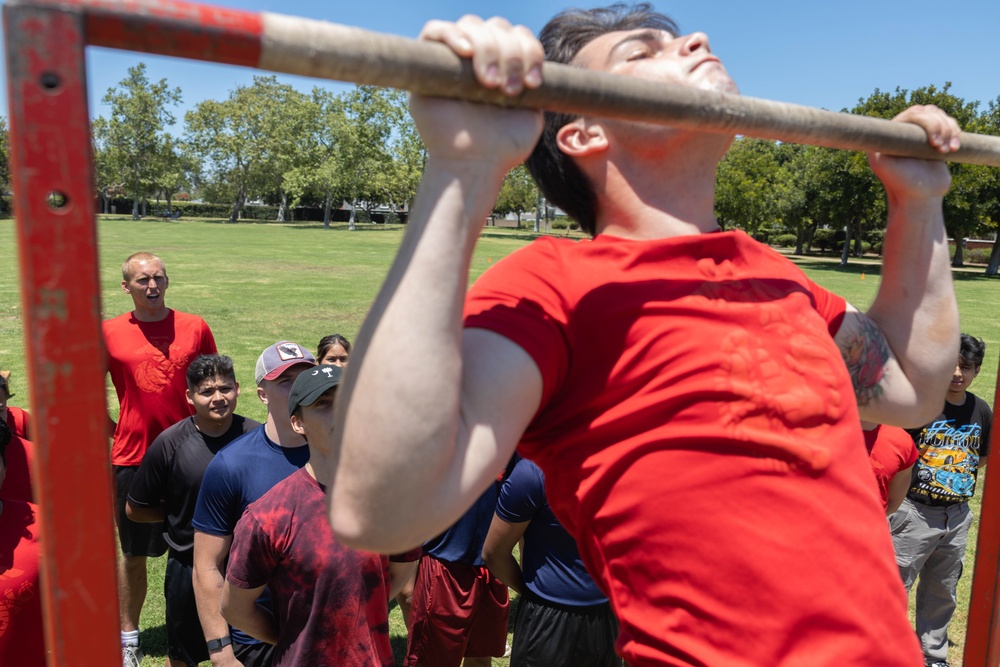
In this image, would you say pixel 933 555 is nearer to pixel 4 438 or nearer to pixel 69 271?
pixel 4 438

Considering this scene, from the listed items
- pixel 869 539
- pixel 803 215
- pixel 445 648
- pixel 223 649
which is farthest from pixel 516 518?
pixel 803 215

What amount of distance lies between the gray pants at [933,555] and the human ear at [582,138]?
14.0 ft

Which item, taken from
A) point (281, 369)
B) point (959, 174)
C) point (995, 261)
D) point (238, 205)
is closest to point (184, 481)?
point (281, 369)

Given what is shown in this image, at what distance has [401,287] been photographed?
3.81 feet

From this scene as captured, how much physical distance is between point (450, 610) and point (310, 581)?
4.48 ft

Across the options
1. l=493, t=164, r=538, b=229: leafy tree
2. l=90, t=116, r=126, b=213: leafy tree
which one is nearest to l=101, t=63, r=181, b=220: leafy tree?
l=90, t=116, r=126, b=213: leafy tree

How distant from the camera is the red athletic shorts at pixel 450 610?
14.1ft

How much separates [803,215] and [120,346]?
44791mm

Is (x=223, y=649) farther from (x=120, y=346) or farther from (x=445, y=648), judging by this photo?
(x=120, y=346)

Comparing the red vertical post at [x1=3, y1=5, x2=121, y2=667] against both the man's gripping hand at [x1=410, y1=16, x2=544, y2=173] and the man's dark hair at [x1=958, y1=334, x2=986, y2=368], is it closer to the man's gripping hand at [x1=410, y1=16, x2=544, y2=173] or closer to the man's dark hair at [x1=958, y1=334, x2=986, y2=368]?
the man's gripping hand at [x1=410, y1=16, x2=544, y2=173]

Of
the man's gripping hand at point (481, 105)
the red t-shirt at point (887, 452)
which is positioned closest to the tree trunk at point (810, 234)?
the red t-shirt at point (887, 452)

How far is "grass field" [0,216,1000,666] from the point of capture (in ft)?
31.6

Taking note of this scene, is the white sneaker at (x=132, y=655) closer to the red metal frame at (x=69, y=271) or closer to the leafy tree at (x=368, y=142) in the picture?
the red metal frame at (x=69, y=271)

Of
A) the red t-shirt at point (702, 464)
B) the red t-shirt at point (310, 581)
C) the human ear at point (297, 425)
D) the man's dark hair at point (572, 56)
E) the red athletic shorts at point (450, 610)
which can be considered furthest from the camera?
the red athletic shorts at point (450, 610)
